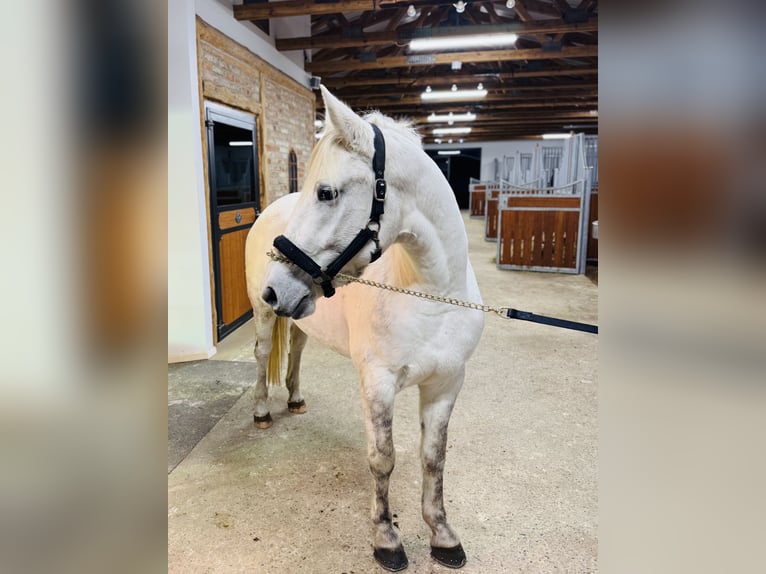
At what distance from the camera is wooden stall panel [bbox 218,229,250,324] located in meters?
4.06

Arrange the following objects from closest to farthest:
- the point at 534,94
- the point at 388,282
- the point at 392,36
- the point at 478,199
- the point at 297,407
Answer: the point at 388,282, the point at 297,407, the point at 392,36, the point at 534,94, the point at 478,199

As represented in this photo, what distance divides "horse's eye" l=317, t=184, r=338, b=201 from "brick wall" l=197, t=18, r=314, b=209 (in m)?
2.81

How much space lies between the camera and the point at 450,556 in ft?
5.26

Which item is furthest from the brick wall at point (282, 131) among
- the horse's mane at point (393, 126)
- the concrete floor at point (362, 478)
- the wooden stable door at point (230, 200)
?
the horse's mane at point (393, 126)

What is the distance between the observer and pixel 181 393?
298 cm

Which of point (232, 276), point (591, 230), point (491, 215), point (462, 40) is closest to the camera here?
point (232, 276)

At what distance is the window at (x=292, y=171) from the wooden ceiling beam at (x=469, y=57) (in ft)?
5.00

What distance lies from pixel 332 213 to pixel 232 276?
3.28 meters

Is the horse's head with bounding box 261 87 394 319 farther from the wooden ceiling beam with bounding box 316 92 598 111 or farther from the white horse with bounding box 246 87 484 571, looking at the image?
the wooden ceiling beam with bounding box 316 92 598 111

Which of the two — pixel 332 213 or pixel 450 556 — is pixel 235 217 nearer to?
pixel 332 213

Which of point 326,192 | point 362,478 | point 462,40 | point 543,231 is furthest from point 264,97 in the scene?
point 543,231

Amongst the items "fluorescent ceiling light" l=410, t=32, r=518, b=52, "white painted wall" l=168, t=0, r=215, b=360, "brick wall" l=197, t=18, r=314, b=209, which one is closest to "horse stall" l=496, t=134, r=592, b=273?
"fluorescent ceiling light" l=410, t=32, r=518, b=52

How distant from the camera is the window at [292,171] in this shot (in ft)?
18.7
